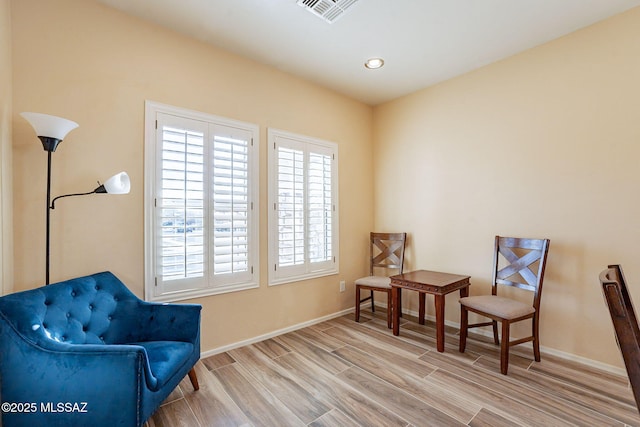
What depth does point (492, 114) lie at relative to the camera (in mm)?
2900

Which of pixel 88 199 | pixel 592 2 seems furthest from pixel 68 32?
pixel 592 2

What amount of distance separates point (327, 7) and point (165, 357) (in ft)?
8.51

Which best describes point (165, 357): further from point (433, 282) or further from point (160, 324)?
point (433, 282)

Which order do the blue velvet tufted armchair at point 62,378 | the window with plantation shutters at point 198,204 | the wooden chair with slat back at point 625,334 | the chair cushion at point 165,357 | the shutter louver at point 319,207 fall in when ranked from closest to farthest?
the wooden chair with slat back at point 625,334, the blue velvet tufted armchair at point 62,378, the chair cushion at point 165,357, the window with plantation shutters at point 198,204, the shutter louver at point 319,207

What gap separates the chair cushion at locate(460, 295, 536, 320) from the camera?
223 centimetres

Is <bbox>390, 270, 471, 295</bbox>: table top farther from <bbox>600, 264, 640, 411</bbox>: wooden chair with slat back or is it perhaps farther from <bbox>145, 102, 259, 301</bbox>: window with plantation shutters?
<bbox>600, 264, 640, 411</bbox>: wooden chair with slat back

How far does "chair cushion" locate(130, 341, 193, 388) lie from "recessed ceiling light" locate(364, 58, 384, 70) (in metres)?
2.94

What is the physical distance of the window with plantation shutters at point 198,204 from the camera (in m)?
2.29

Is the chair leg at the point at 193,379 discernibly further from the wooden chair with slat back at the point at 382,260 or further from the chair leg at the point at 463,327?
the chair leg at the point at 463,327

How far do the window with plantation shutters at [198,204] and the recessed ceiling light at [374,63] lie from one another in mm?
1332

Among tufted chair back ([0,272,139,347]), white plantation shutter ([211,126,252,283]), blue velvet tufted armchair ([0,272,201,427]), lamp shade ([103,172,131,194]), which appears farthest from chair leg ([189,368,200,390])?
→ lamp shade ([103,172,131,194])

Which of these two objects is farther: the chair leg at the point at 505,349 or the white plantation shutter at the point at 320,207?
the white plantation shutter at the point at 320,207

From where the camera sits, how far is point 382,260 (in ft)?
12.2

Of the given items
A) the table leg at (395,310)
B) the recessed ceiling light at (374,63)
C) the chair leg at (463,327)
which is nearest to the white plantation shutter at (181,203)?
the recessed ceiling light at (374,63)
